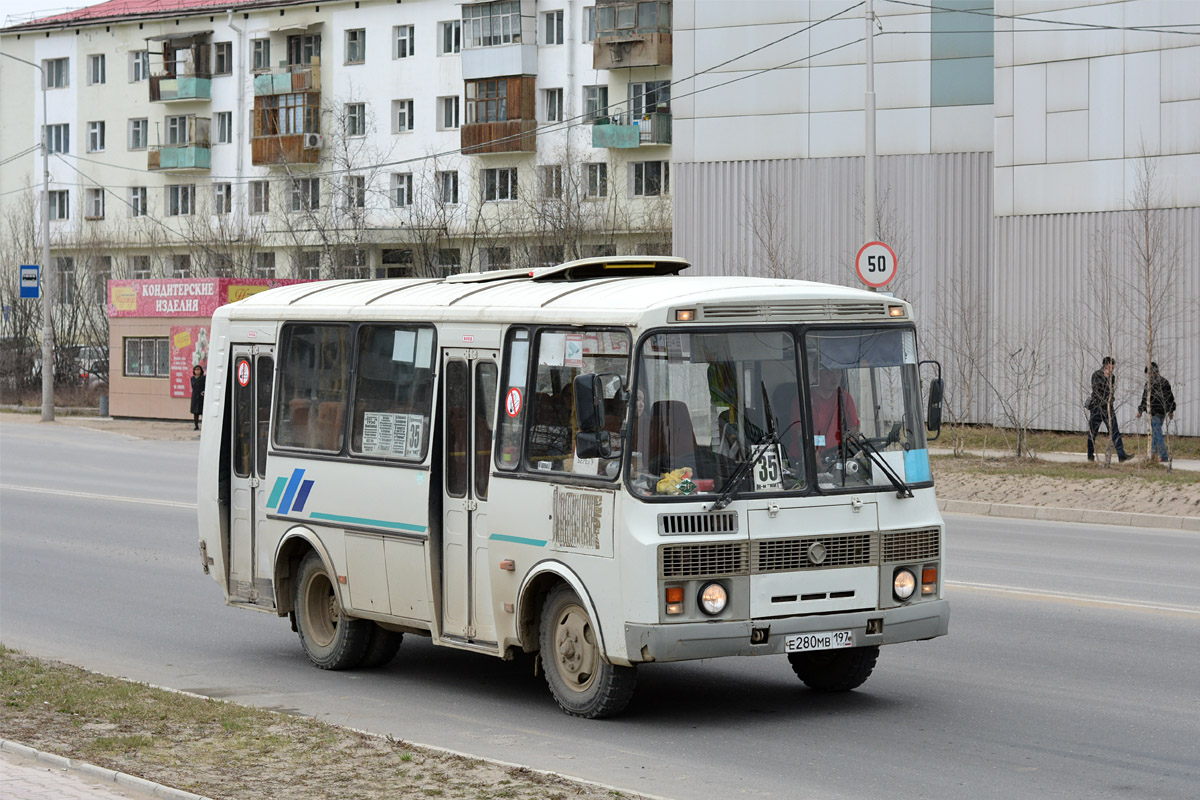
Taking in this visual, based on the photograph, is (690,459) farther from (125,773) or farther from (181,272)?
(181,272)

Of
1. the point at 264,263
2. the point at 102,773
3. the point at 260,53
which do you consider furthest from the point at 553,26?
the point at 102,773

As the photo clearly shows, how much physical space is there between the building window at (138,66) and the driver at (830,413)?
71.9 m

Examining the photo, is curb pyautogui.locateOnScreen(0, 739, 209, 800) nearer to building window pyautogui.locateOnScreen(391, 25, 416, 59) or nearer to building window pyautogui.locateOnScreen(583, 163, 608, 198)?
building window pyautogui.locateOnScreen(583, 163, 608, 198)

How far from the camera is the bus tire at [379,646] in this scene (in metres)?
10.8

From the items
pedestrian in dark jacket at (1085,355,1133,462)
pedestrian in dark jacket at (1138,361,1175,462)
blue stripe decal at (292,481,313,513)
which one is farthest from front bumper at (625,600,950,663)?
pedestrian in dark jacket at (1138,361,1175,462)

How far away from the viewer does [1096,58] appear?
32.8m

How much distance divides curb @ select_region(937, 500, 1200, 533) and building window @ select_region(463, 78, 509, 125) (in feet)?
143

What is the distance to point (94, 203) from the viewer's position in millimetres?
77562

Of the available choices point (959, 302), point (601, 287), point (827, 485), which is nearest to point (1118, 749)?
point (827, 485)

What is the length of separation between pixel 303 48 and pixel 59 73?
15580 millimetres

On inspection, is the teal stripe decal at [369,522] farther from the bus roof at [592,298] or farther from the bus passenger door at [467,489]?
the bus roof at [592,298]

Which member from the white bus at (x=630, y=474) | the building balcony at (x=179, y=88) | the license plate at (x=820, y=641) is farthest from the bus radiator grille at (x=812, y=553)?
the building balcony at (x=179, y=88)

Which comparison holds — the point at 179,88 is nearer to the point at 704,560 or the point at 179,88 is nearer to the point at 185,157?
the point at 185,157

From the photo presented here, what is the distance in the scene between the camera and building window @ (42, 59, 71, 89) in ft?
258
